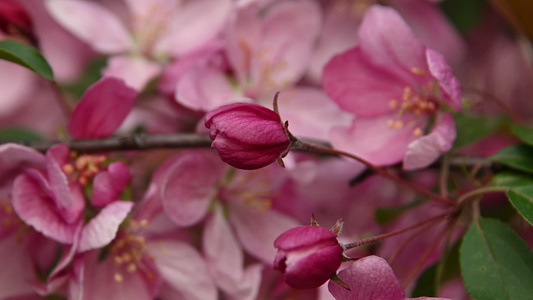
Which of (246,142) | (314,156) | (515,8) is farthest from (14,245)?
(515,8)

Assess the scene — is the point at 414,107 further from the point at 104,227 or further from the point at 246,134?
the point at 104,227

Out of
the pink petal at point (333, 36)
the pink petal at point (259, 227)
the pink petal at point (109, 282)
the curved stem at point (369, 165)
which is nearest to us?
the curved stem at point (369, 165)

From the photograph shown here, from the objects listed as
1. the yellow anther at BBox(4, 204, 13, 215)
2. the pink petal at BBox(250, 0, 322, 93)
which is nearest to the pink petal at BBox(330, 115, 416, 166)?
the pink petal at BBox(250, 0, 322, 93)

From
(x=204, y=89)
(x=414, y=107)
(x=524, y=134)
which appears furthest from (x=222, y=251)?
(x=524, y=134)

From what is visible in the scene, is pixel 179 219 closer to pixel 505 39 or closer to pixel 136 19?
pixel 136 19

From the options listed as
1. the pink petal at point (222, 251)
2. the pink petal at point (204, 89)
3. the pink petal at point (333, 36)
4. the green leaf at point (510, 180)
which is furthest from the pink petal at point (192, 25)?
the green leaf at point (510, 180)

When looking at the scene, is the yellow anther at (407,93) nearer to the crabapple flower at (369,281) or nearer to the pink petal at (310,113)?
the pink petal at (310,113)
